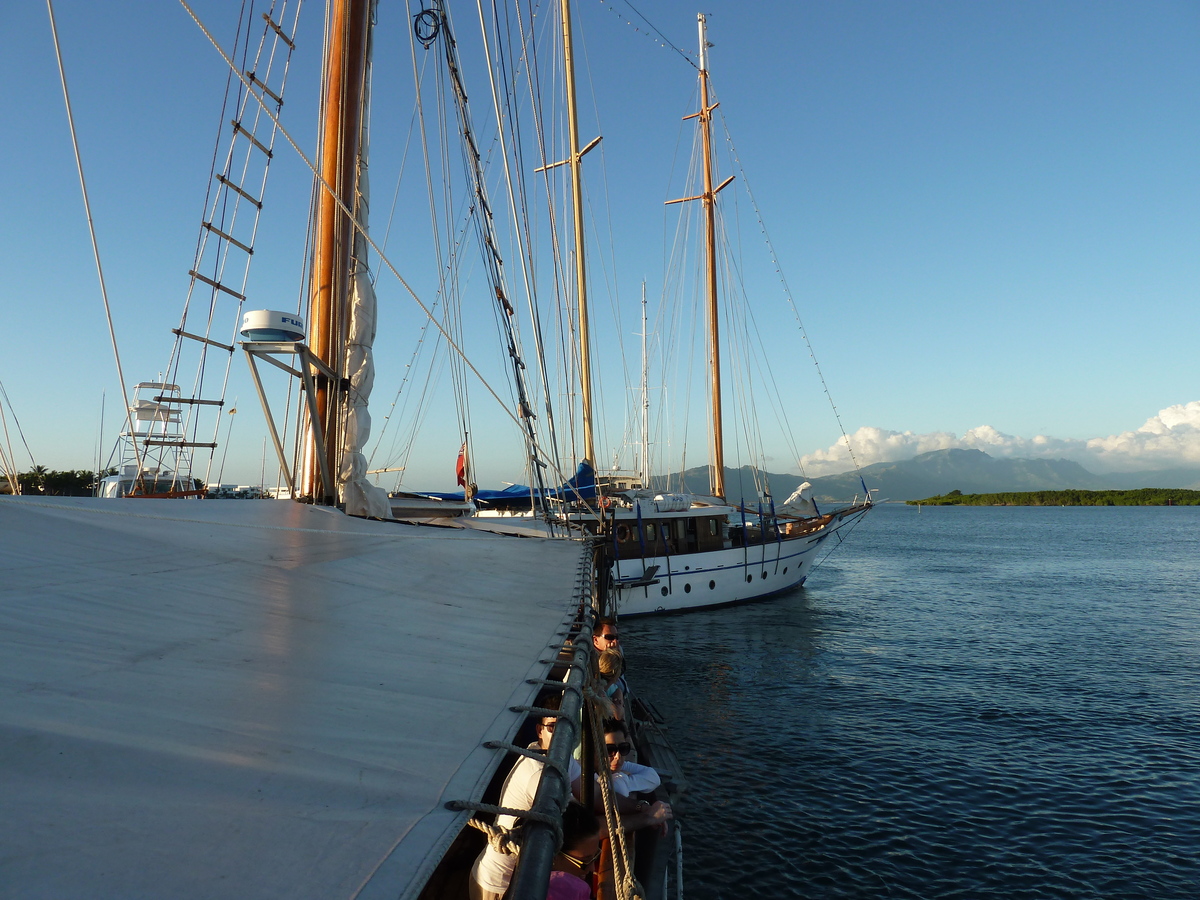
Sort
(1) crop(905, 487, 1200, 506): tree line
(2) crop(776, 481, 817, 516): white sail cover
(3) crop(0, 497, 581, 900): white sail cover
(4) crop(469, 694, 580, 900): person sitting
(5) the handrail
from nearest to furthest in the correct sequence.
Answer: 1. (3) crop(0, 497, 581, 900): white sail cover
2. (5) the handrail
3. (4) crop(469, 694, 580, 900): person sitting
4. (2) crop(776, 481, 817, 516): white sail cover
5. (1) crop(905, 487, 1200, 506): tree line

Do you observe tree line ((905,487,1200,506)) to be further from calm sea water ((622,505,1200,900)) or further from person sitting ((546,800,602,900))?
person sitting ((546,800,602,900))

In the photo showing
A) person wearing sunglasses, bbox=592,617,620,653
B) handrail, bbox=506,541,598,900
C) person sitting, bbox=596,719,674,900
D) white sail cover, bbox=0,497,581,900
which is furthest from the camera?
person wearing sunglasses, bbox=592,617,620,653

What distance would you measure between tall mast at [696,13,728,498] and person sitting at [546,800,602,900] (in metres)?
26.4

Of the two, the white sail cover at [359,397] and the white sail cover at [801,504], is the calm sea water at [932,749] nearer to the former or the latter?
the white sail cover at [801,504]

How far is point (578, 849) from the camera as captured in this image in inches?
154

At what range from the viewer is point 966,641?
20.9 metres

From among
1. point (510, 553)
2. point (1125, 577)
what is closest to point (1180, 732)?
point (510, 553)

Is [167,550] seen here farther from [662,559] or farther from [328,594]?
[662,559]

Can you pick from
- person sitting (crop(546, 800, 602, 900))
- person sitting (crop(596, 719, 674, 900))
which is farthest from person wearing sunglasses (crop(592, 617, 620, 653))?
person sitting (crop(546, 800, 602, 900))

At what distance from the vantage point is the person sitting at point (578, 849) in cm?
328

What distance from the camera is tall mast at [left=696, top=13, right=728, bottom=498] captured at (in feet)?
99.5

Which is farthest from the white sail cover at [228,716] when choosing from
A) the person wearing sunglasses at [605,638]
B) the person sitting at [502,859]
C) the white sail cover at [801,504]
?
the white sail cover at [801,504]

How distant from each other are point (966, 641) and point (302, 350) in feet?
67.0

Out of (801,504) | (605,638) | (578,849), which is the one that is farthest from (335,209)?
(801,504)
